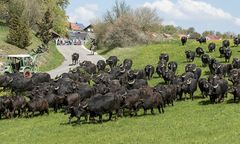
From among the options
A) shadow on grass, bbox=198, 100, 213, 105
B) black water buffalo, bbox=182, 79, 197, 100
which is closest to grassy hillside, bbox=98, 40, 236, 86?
black water buffalo, bbox=182, 79, 197, 100

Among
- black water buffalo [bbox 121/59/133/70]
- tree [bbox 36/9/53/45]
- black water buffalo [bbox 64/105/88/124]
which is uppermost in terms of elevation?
tree [bbox 36/9/53/45]

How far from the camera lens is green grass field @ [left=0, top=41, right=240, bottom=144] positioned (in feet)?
67.1

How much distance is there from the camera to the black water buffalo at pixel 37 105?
2795 centimetres

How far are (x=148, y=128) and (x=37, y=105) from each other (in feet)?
27.3

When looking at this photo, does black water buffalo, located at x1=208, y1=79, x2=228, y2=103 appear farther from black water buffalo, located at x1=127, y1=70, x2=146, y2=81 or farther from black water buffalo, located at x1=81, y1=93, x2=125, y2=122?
black water buffalo, located at x1=127, y1=70, x2=146, y2=81

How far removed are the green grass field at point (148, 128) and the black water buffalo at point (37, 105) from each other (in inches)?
19.1

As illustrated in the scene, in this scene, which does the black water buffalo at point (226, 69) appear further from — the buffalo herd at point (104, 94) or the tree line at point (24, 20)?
the tree line at point (24, 20)

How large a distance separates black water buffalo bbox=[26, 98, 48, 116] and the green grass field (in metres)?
0.49

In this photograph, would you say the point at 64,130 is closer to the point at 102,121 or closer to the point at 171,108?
the point at 102,121

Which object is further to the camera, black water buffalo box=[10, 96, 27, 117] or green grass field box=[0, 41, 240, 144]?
black water buffalo box=[10, 96, 27, 117]

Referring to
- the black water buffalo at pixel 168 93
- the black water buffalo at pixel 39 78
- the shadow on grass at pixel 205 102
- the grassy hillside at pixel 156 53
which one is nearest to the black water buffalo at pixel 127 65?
the grassy hillside at pixel 156 53

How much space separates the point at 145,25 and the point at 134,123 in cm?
6816

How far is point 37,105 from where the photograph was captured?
2798 cm

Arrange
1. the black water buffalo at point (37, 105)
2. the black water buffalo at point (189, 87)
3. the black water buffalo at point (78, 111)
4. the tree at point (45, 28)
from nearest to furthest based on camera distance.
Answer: the black water buffalo at point (78, 111) → the black water buffalo at point (37, 105) → the black water buffalo at point (189, 87) → the tree at point (45, 28)
